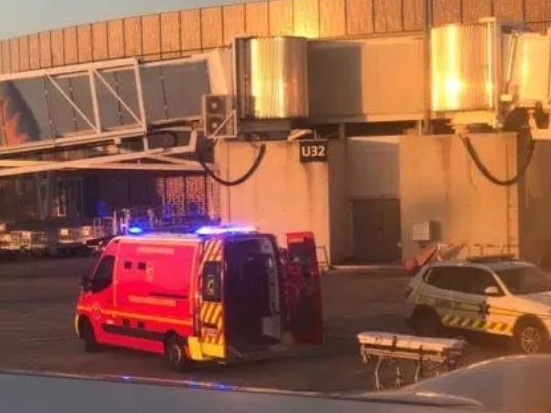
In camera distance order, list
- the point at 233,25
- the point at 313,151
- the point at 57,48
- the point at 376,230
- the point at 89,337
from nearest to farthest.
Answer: the point at 89,337 < the point at 313,151 < the point at 376,230 < the point at 233,25 < the point at 57,48

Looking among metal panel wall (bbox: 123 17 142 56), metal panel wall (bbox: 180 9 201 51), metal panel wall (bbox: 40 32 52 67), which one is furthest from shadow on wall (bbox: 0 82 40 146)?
metal panel wall (bbox: 40 32 52 67)

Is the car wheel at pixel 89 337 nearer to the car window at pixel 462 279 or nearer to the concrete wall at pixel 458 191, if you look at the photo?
the car window at pixel 462 279

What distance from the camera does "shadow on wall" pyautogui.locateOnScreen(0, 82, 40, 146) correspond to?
37219 mm

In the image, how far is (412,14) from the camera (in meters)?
63.5

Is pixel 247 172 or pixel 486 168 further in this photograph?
pixel 247 172

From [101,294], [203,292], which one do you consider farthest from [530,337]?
[101,294]

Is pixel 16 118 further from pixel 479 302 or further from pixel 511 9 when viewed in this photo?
pixel 511 9

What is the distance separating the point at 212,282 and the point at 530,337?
527 centimetres

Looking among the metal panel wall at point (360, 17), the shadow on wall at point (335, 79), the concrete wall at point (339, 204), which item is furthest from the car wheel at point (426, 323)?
the metal panel wall at point (360, 17)

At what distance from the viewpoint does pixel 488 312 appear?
1866 cm

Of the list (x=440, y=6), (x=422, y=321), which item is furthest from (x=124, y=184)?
(x=422, y=321)

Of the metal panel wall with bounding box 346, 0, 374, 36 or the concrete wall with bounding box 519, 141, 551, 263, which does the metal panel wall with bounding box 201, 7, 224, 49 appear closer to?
the metal panel wall with bounding box 346, 0, 374, 36

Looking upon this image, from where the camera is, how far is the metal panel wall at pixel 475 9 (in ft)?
205

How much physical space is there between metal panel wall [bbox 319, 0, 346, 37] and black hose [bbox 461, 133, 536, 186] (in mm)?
31180
